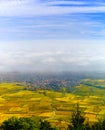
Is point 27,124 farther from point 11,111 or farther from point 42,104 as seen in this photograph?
point 42,104

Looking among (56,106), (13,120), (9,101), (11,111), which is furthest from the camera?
(9,101)

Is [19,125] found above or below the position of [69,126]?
above

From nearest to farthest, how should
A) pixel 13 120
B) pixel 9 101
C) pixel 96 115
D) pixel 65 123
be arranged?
pixel 13 120 < pixel 65 123 < pixel 96 115 < pixel 9 101

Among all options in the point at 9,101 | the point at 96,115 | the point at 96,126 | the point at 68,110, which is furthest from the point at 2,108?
the point at 96,126

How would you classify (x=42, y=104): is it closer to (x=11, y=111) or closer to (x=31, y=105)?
(x=31, y=105)

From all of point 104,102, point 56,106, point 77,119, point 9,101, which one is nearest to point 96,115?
point 56,106

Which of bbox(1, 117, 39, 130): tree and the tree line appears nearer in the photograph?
the tree line

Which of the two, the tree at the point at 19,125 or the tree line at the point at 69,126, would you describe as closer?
the tree line at the point at 69,126

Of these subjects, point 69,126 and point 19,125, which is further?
point 19,125

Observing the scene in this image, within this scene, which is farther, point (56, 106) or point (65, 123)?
point (56, 106)
